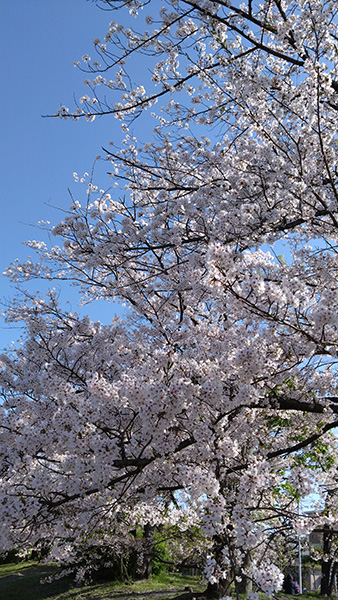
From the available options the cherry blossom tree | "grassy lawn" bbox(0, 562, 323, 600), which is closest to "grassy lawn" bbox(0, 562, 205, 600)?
"grassy lawn" bbox(0, 562, 323, 600)

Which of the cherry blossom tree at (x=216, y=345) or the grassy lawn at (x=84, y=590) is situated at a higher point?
the cherry blossom tree at (x=216, y=345)

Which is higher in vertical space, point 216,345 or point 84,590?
point 216,345

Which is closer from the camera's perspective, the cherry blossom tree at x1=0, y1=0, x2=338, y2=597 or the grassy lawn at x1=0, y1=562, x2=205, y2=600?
the cherry blossom tree at x1=0, y1=0, x2=338, y2=597

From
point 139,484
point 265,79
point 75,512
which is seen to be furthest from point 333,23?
point 75,512

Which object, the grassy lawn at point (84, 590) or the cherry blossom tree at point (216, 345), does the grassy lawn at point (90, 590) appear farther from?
the cherry blossom tree at point (216, 345)

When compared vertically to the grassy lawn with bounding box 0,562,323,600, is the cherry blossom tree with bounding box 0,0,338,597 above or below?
above

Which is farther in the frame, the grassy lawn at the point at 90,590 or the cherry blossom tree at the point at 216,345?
the grassy lawn at the point at 90,590

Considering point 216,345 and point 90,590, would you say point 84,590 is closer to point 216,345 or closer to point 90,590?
point 90,590

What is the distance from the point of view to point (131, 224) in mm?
7117

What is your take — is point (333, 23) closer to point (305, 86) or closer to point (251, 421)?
point (305, 86)

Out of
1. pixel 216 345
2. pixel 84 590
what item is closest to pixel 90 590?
pixel 84 590

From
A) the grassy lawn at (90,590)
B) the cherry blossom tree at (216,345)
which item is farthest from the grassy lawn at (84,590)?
the cherry blossom tree at (216,345)

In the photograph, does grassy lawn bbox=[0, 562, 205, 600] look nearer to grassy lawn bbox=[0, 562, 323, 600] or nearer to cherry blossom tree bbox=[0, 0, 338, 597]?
grassy lawn bbox=[0, 562, 323, 600]

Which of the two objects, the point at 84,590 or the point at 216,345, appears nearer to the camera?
the point at 216,345
